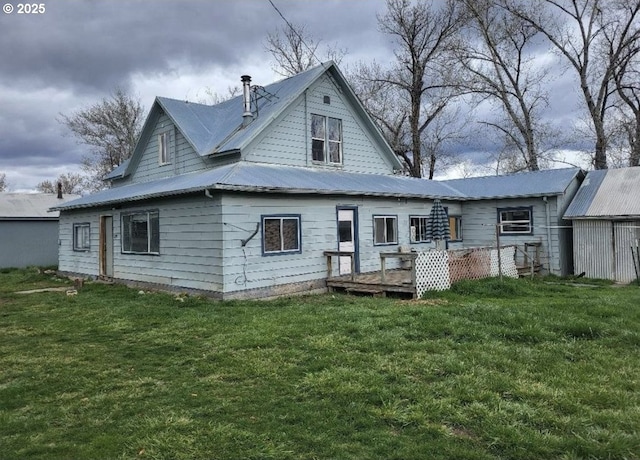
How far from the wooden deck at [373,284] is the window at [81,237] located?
10.0 meters

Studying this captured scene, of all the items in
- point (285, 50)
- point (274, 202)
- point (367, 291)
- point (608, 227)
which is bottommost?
point (367, 291)

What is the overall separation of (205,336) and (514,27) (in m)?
27.8

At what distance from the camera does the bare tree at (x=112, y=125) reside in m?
36.0

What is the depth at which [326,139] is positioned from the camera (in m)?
15.9

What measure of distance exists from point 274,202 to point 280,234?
878 mm

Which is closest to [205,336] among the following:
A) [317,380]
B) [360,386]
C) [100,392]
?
[100,392]

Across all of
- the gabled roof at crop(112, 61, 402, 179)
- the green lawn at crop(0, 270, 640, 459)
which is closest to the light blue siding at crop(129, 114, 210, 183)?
the gabled roof at crop(112, 61, 402, 179)

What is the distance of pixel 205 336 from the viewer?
24.8 feet

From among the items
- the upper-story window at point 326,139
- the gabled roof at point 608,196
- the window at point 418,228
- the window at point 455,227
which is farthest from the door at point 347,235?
the gabled roof at point 608,196

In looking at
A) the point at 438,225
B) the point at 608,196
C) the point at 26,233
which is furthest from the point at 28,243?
the point at 608,196

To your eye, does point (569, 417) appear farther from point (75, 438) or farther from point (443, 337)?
point (75, 438)

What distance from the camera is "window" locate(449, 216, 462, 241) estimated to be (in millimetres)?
19188

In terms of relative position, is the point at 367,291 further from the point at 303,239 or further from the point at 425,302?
the point at 303,239

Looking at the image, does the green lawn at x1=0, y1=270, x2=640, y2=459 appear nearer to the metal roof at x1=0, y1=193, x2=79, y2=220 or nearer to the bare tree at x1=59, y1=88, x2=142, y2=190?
the metal roof at x1=0, y1=193, x2=79, y2=220
